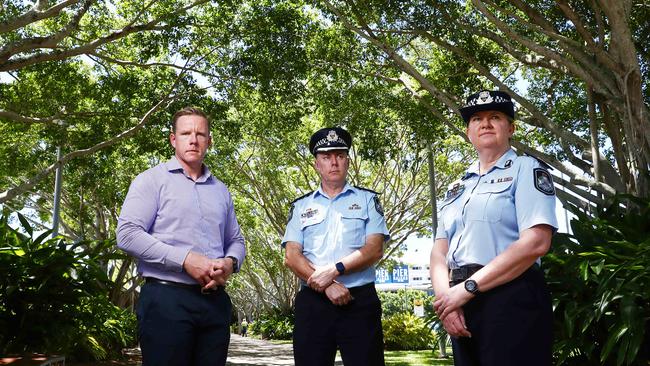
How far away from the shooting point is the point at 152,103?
13.1 metres

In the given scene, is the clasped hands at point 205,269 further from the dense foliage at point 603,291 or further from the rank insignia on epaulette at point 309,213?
the dense foliage at point 603,291

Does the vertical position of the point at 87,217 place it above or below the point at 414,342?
above

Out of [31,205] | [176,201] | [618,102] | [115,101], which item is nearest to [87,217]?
[31,205]

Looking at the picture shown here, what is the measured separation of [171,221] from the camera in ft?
10.6

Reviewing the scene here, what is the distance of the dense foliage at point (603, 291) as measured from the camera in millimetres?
4652

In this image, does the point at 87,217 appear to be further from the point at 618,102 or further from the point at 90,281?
the point at 618,102

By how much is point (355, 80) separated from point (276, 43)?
8.98 ft

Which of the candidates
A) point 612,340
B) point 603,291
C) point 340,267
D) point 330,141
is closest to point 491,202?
point 340,267

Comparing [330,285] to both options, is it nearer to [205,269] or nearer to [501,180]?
[205,269]

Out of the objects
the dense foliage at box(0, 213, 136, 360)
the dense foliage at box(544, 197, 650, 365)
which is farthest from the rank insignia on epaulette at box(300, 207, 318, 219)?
the dense foliage at box(0, 213, 136, 360)

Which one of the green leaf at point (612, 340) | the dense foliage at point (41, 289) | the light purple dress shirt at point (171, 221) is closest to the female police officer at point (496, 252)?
the light purple dress shirt at point (171, 221)

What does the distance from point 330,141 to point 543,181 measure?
4.64 feet

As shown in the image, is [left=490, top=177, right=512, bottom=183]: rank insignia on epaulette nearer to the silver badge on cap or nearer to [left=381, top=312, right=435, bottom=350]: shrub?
the silver badge on cap

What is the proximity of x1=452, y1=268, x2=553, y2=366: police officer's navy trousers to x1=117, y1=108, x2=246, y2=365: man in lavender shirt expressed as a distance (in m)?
1.21
